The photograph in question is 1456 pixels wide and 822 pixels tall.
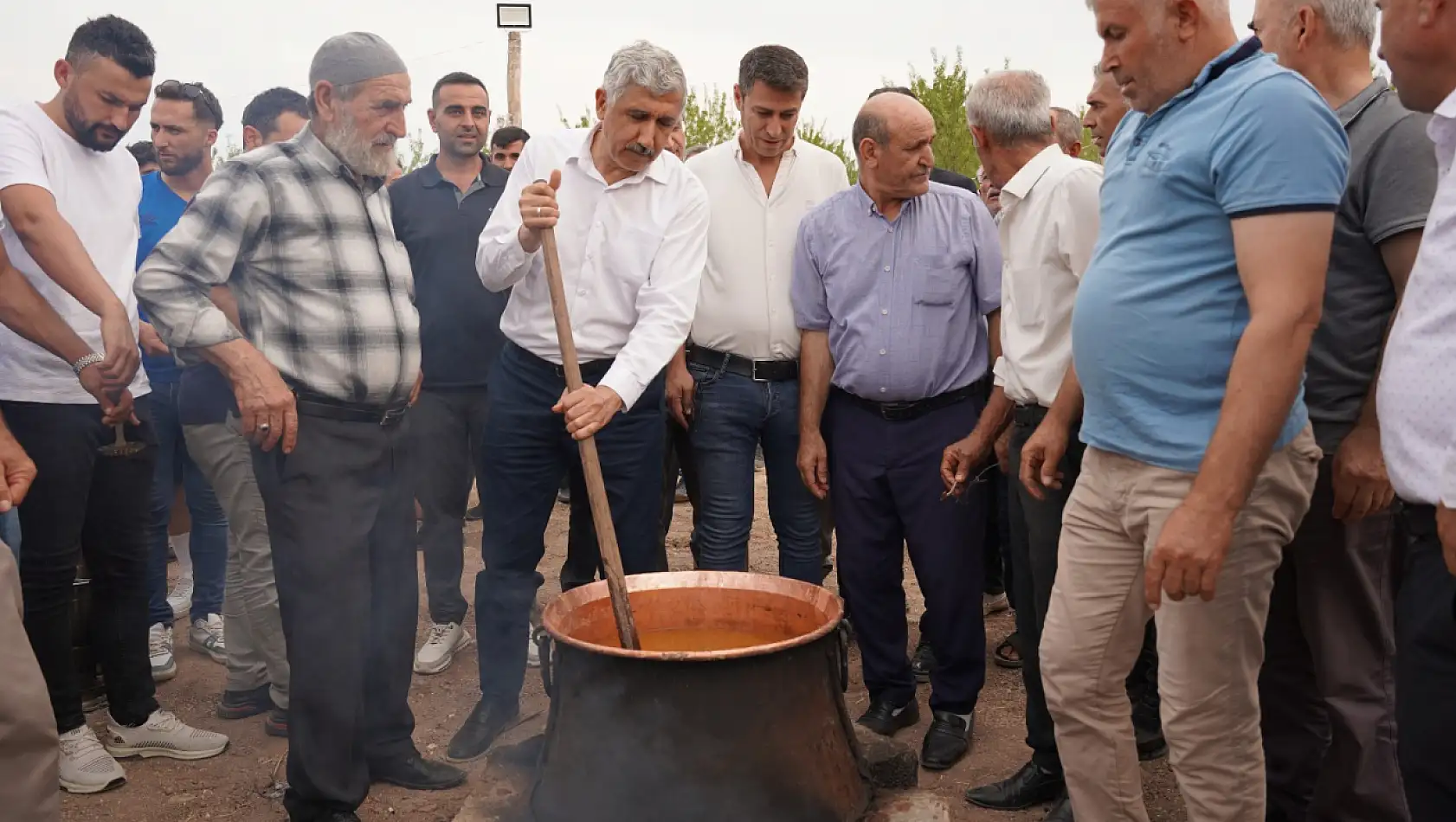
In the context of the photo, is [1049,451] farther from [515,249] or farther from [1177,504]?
[515,249]

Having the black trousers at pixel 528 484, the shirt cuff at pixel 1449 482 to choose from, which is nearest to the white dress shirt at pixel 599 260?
the black trousers at pixel 528 484

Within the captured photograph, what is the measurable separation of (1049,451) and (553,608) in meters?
1.43

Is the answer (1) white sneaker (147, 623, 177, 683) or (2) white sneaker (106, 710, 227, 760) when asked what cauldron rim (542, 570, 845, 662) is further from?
(1) white sneaker (147, 623, 177, 683)

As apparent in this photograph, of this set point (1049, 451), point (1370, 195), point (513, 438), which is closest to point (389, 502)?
point (513, 438)

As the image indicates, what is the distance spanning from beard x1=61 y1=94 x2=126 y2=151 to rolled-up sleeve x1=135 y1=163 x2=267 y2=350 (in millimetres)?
949

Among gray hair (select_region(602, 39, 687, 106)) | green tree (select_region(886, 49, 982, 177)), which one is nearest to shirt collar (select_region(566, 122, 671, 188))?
gray hair (select_region(602, 39, 687, 106))

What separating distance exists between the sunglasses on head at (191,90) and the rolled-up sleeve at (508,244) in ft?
7.45

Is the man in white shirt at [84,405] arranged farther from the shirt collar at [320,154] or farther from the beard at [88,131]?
the shirt collar at [320,154]

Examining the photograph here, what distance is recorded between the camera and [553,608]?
2787 mm

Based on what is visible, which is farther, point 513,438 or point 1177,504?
point 513,438

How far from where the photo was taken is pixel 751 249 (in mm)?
4254

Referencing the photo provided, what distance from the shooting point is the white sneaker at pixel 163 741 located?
13.0 ft

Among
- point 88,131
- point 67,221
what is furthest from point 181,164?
point 67,221

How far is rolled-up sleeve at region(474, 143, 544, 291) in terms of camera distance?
3.61 m
